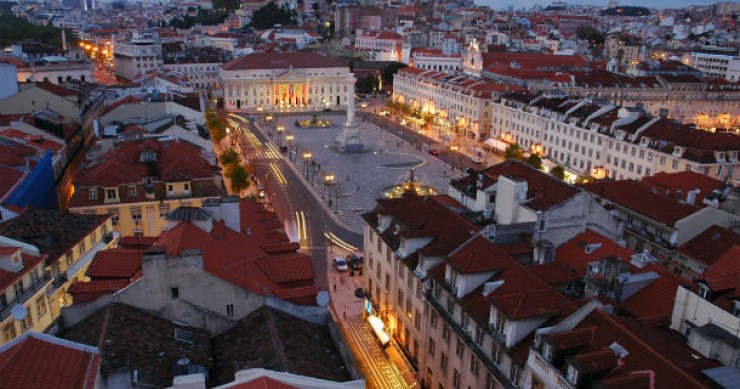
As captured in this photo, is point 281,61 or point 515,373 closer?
point 515,373

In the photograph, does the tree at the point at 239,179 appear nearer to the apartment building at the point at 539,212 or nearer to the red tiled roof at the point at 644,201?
the apartment building at the point at 539,212

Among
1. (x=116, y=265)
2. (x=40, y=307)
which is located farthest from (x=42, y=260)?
(x=116, y=265)

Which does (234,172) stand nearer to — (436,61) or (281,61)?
(281,61)

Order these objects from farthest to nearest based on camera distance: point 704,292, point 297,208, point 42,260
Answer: point 297,208, point 42,260, point 704,292

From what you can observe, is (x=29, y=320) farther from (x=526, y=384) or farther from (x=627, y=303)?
(x=627, y=303)

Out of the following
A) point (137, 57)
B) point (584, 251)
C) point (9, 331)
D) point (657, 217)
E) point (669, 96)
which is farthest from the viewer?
point (137, 57)

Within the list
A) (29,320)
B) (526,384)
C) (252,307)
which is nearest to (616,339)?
(526,384)
